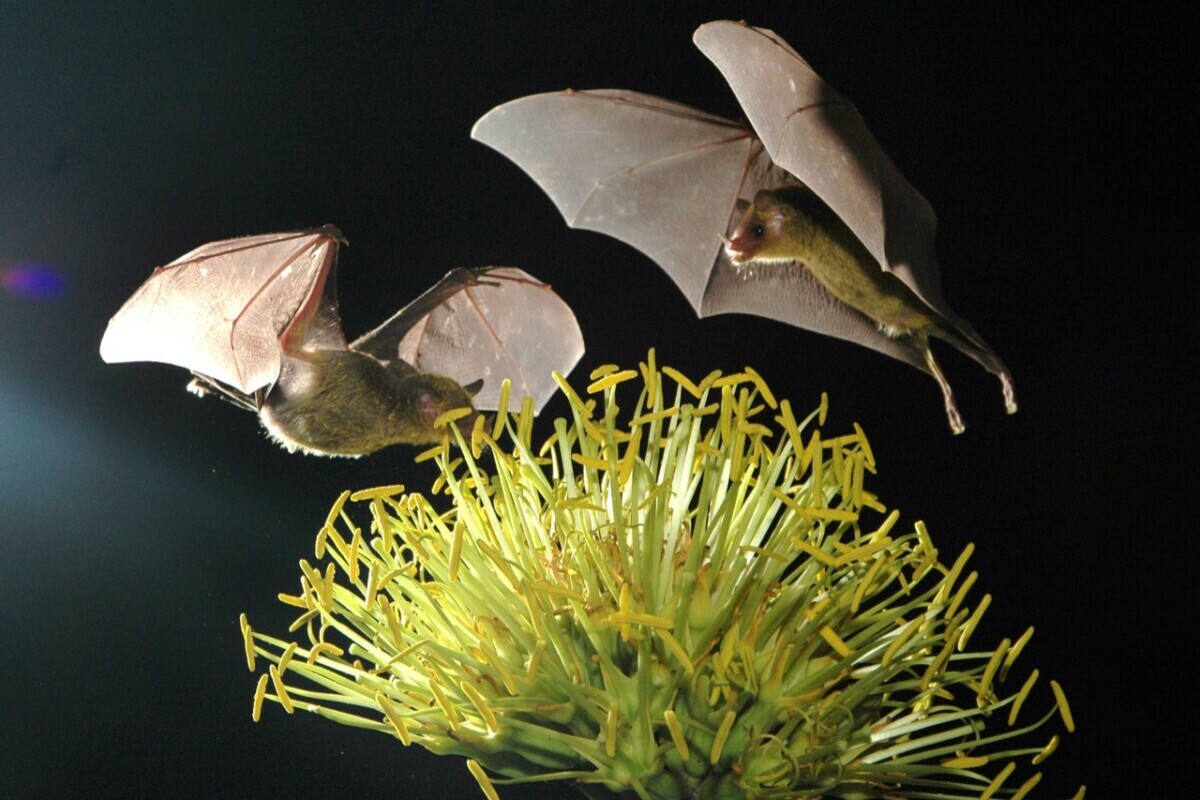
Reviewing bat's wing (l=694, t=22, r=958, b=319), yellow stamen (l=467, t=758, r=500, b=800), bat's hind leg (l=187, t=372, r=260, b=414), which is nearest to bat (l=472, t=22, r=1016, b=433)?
bat's wing (l=694, t=22, r=958, b=319)

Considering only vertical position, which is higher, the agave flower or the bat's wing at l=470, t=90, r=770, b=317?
the bat's wing at l=470, t=90, r=770, b=317

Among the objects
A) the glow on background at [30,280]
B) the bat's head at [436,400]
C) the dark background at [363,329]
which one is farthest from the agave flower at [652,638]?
the glow on background at [30,280]

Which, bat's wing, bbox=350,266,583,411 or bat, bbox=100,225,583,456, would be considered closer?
A: bat, bbox=100,225,583,456

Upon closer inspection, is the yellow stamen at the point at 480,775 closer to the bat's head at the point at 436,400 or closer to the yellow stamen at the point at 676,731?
the yellow stamen at the point at 676,731

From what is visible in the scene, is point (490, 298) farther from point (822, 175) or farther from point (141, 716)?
point (141, 716)

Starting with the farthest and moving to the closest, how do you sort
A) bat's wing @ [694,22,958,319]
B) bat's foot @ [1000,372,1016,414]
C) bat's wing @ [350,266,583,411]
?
bat's wing @ [350,266,583,411]
bat's foot @ [1000,372,1016,414]
bat's wing @ [694,22,958,319]

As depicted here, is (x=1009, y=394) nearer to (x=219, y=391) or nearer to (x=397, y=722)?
(x=397, y=722)

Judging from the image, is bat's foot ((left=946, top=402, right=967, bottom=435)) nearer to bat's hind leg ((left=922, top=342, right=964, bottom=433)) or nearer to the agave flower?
bat's hind leg ((left=922, top=342, right=964, bottom=433))

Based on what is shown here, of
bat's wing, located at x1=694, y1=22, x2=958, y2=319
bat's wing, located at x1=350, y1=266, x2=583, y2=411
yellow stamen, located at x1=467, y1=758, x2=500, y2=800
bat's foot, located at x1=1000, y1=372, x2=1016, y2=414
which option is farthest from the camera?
bat's wing, located at x1=350, y1=266, x2=583, y2=411
